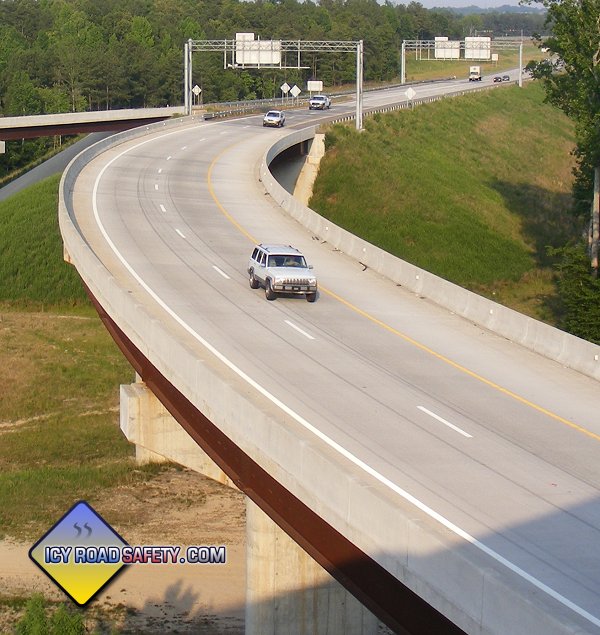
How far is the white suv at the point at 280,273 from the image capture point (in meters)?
35.0

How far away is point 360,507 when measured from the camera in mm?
17203

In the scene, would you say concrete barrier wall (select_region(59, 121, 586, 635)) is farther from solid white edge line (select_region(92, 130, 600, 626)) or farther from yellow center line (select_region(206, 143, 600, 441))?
yellow center line (select_region(206, 143, 600, 441))

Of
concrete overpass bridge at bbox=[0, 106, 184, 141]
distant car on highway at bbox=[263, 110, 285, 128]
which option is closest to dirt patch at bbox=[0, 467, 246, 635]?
distant car on highway at bbox=[263, 110, 285, 128]

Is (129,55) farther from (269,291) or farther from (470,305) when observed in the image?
(470,305)

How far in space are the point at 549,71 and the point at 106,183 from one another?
859 inches

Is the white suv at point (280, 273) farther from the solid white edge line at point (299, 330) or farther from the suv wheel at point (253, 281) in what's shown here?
the solid white edge line at point (299, 330)

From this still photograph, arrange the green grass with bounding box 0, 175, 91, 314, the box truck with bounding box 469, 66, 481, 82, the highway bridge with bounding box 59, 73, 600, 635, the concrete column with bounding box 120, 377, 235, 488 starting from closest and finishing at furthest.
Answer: the highway bridge with bounding box 59, 73, 600, 635 → the concrete column with bounding box 120, 377, 235, 488 → the green grass with bounding box 0, 175, 91, 314 → the box truck with bounding box 469, 66, 481, 82

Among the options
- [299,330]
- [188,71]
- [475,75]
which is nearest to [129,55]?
[475,75]

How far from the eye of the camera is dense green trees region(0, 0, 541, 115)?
142750 millimetres

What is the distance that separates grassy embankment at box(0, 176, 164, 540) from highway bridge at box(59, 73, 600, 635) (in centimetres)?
285

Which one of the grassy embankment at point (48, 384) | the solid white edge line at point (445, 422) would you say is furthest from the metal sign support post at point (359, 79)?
the solid white edge line at point (445, 422)

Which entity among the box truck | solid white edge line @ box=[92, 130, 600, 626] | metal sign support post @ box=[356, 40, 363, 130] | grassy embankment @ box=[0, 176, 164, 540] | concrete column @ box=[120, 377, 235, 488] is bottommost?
grassy embankment @ box=[0, 176, 164, 540]

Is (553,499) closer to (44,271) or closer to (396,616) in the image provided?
(396,616)

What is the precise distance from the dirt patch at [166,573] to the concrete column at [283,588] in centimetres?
341
